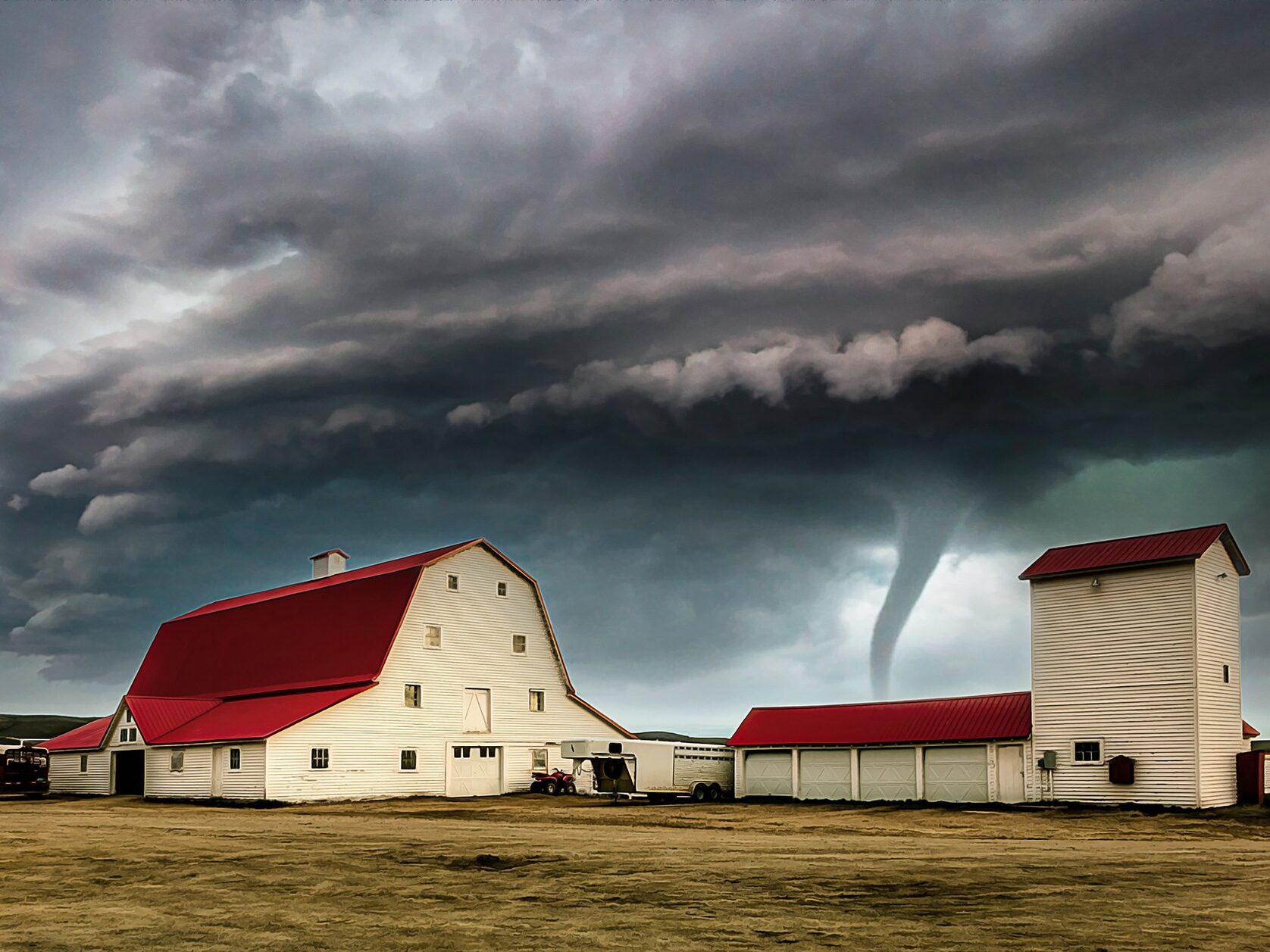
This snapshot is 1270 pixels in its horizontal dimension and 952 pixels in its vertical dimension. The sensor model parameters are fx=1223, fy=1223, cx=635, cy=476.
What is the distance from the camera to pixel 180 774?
164ft

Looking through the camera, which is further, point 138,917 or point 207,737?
point 207,737

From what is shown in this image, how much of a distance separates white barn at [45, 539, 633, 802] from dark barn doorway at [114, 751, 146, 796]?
0.23ft

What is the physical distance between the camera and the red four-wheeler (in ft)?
177

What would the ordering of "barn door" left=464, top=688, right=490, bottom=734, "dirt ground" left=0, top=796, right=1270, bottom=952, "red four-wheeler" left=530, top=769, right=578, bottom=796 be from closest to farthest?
"dirt ground" left=0, top=796, right=1270, bottom=952, "barn door" left=464, top=688, right=490, bottom=734, "red four-wheeler" left=530, top=769, right=578, bottom=796

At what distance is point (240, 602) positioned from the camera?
68.4m

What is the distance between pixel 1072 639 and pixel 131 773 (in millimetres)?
41995

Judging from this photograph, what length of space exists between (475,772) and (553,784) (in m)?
3.56

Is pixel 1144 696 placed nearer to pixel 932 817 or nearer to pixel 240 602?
pixel 932 817

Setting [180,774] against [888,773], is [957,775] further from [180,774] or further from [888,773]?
[180,774]

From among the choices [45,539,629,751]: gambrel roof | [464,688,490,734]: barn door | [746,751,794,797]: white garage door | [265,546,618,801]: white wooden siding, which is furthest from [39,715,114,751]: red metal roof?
[746,751,794,797]: white garage door

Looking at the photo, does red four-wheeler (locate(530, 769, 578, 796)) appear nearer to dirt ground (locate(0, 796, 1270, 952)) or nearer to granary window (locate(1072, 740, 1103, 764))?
dirt ground (locate(0, 796, 1270, 952))

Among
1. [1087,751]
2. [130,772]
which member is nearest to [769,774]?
[1087,751]

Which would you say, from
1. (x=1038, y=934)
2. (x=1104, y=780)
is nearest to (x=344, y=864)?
(x=1038, y=934)

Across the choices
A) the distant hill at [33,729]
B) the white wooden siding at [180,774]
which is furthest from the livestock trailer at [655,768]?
the distant hill at [33,729]
